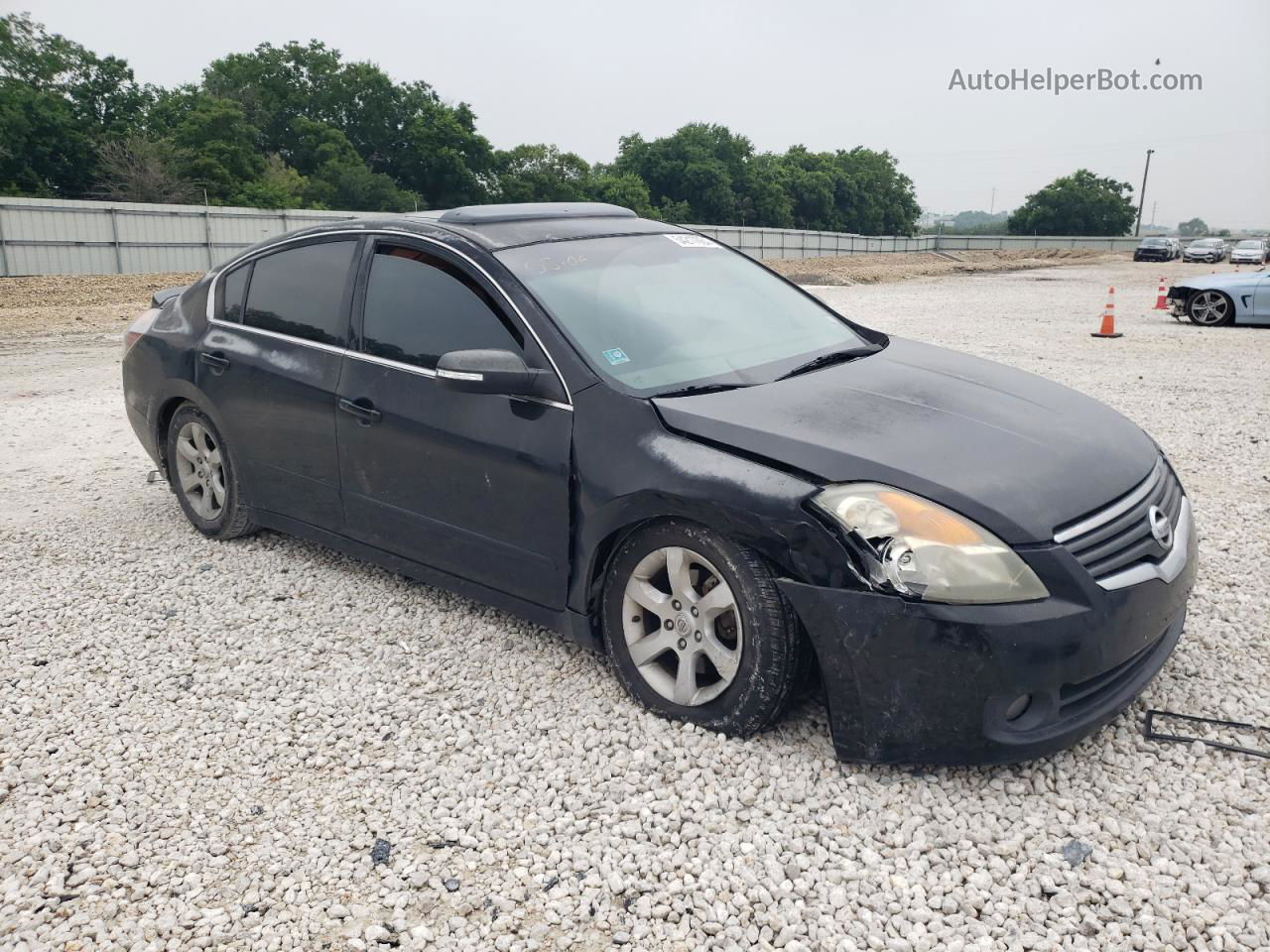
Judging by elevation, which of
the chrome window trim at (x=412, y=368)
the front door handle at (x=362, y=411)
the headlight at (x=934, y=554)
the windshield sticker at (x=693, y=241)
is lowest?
the headlight at (x=934, y=554)

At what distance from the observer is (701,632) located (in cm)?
326

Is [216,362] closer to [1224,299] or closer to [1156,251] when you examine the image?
[1224,299]

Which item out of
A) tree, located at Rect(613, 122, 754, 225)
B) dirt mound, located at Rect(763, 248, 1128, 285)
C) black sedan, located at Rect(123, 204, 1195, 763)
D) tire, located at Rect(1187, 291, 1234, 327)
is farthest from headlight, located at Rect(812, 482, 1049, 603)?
tree, located at Rect(613, 122, 754, 225)

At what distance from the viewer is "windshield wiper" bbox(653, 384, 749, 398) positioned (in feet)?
11.5

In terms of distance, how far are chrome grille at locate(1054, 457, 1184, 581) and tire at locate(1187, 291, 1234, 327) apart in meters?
15.6

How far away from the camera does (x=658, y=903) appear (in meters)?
2.64

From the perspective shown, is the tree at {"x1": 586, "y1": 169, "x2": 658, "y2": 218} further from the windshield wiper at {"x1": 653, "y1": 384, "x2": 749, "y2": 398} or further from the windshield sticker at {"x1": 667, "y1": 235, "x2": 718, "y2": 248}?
the windshield wiper at {"x1": 653, "y1": 384, "x2": 749, "y2": 398}

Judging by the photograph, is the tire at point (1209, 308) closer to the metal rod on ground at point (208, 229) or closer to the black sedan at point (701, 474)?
the black sedan at point (701, 474)

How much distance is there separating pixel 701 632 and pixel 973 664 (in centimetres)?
85

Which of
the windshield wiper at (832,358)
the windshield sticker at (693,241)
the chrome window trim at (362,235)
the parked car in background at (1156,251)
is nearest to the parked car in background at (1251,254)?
the parked car in background at (1156,251)

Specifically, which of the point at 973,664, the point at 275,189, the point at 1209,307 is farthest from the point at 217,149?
the point at 973,664

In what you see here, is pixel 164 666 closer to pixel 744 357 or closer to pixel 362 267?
pixel 362 267

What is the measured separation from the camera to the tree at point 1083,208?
97.1 meters

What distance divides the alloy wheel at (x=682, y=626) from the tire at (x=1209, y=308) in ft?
54.4
